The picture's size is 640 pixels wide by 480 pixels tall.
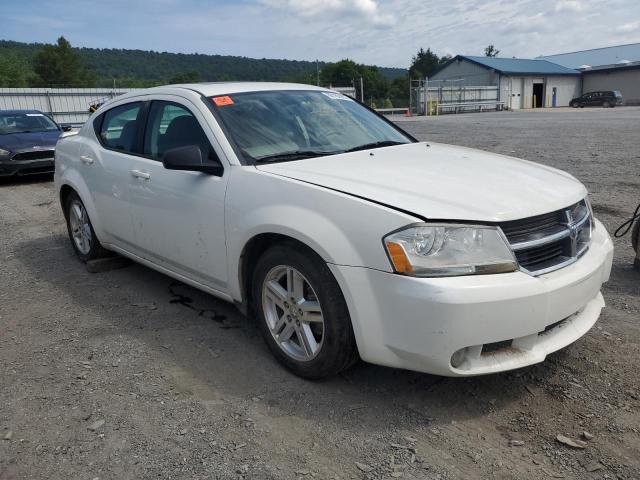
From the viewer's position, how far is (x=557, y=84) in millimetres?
58312

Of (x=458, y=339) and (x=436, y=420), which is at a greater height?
(x=458, y=339)

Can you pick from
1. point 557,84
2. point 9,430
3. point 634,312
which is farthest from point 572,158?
point 557,84

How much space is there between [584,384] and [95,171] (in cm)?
406

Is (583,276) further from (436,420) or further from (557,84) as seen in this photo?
(557,84)

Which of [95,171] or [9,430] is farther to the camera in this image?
[95,171]

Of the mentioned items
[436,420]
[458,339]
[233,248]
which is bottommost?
[436,420]

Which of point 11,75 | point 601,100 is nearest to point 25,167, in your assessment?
point 601,100

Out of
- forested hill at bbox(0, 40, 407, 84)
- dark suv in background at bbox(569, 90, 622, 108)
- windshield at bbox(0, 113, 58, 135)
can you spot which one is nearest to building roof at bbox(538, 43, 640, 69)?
dark suv in background at bbox(569, 90, 622, 108)

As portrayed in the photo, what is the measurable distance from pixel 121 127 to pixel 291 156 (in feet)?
6.42

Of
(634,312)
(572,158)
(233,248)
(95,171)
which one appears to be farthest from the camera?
(572,158)

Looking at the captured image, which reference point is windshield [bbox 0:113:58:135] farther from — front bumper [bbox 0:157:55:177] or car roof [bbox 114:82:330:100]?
car roof [bbox 114:82:330:100]

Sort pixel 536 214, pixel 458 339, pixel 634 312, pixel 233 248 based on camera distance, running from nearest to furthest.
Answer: pixel 458 339 → pixel 536 214 → pixel 233 248 → pixel 634 312

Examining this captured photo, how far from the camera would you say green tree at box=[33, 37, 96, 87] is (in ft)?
238

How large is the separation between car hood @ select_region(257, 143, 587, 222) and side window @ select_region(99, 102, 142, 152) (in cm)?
167
